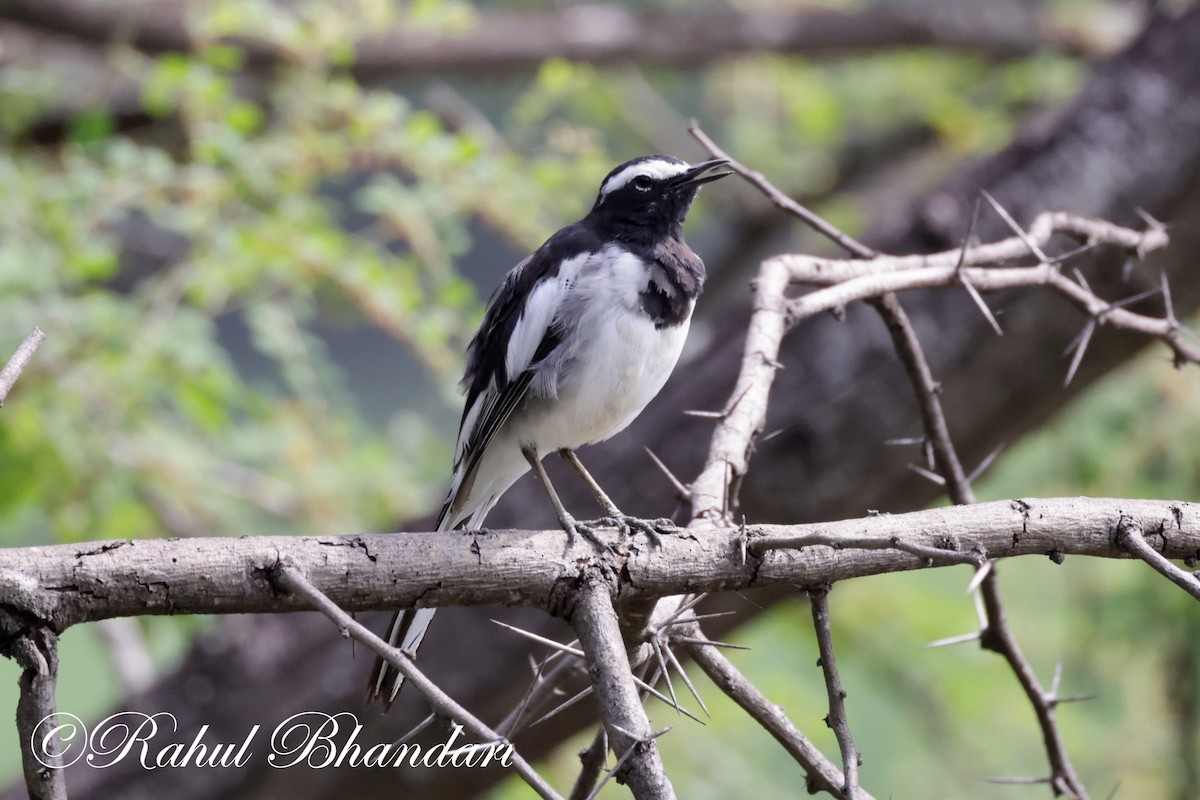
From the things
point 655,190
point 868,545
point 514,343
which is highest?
point 655,190

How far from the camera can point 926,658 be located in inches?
214

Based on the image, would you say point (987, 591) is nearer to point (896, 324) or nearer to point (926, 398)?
point (926, 398)

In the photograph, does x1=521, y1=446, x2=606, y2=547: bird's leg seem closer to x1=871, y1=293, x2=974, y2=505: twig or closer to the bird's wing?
the bird's wing

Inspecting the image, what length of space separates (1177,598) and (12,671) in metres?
6.32

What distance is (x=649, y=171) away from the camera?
116 inches

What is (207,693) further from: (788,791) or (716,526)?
(788,791)

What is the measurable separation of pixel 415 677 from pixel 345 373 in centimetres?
403

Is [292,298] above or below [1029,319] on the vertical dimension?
above

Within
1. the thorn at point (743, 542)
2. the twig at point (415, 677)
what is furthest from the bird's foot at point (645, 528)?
the twig at point (415, 677)

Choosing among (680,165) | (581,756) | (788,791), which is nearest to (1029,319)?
(680,165)

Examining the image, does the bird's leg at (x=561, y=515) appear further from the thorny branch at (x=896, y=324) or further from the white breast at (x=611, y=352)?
the thorny branch at (x=896, y=324)

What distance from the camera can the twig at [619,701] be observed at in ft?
4.49

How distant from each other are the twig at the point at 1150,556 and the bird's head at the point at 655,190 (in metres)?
1.53

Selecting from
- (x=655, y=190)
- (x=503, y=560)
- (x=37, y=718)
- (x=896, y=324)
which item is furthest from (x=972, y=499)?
(x=37, y=718)
